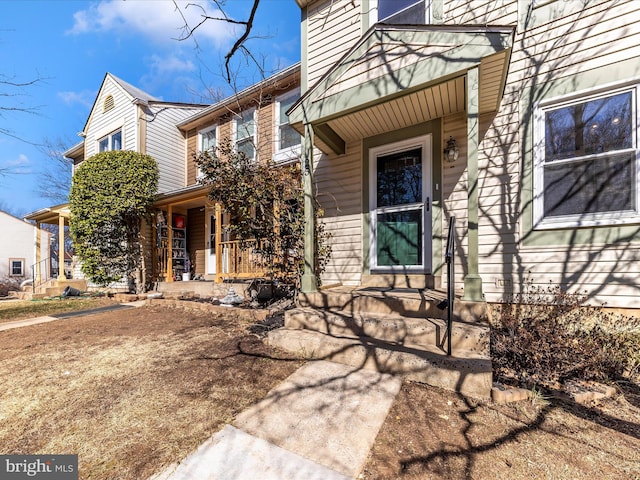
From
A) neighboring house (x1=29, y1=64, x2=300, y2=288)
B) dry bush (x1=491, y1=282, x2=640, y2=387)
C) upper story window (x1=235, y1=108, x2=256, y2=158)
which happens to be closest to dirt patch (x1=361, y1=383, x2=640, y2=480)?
dry bush (x1=491, y1=282, x2=640, y2=387)

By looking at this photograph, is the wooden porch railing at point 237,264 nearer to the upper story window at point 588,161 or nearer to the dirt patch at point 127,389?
the dirt patch at point 127,389

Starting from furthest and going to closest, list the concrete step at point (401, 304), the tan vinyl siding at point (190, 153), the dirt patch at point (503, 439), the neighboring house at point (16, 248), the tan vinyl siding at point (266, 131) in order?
the neighboring house at point (16, 248) < the tan vinyl siding at point (190, 153) < the tan vinyl siding at point (266, 131) < the concrete step at point (401, 304) < the dirt patch at point (503, 439)

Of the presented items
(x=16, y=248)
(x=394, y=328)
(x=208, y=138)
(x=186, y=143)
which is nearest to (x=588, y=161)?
(x=394, y=328)

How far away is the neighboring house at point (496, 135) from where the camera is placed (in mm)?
3322

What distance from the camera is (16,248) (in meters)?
18.8

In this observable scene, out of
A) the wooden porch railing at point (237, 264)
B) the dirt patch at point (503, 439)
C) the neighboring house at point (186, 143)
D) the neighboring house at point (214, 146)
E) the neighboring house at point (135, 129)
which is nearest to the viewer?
the dirt patch at point (503, 439)

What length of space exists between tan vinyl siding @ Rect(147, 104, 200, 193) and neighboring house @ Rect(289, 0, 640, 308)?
7.44 metres

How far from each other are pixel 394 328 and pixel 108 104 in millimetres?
13188

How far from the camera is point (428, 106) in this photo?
4133 mm

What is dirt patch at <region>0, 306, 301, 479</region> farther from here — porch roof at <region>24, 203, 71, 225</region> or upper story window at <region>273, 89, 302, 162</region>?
porch roof at <region>24, 203, 71, 225</region>

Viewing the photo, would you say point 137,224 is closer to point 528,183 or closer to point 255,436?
point 255,436

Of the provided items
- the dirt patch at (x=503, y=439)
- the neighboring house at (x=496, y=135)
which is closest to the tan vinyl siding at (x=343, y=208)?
the neighboring house at (x=496, y=135)

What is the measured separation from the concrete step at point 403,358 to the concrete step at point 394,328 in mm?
83

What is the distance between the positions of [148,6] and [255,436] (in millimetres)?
5467
